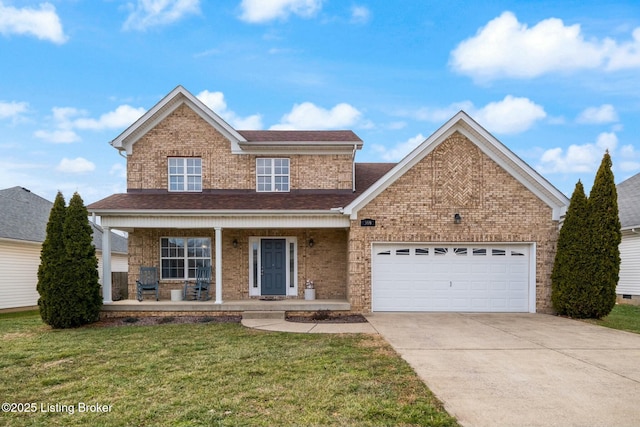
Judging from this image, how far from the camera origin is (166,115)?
1550 centimetres

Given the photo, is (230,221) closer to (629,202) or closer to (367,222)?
(367,222)

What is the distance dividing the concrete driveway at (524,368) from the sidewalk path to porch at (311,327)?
0.48 metres

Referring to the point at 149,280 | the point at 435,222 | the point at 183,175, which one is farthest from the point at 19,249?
the point at 435,222

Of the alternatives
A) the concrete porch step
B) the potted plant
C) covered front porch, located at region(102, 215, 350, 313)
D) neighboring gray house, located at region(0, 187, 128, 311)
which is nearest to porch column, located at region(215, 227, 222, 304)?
the concrete porch step

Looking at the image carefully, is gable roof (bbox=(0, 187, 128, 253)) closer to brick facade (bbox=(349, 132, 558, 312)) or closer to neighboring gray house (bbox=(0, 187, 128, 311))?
neighboring gray house (bbox=(0, 187, 128, 311))

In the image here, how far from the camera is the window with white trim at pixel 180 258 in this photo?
15117 millimetres

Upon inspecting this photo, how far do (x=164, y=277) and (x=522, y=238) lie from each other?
12.6 metres

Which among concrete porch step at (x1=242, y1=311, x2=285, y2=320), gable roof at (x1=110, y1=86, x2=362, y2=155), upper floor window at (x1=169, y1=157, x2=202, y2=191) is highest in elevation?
gable roof at (x1=110, y1=86, x2=362, y2=155)

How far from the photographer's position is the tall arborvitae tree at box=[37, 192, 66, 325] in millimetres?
11734

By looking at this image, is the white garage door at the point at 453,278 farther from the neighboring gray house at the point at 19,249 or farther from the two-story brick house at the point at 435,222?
the neighboring gray house at the point at 19,249

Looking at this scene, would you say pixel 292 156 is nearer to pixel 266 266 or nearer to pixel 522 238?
pixel 266 266

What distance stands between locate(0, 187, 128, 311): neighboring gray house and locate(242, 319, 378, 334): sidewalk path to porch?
8022 mm

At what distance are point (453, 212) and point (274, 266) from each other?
21.9ft

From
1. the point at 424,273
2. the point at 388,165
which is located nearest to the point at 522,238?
the point at 424,273
